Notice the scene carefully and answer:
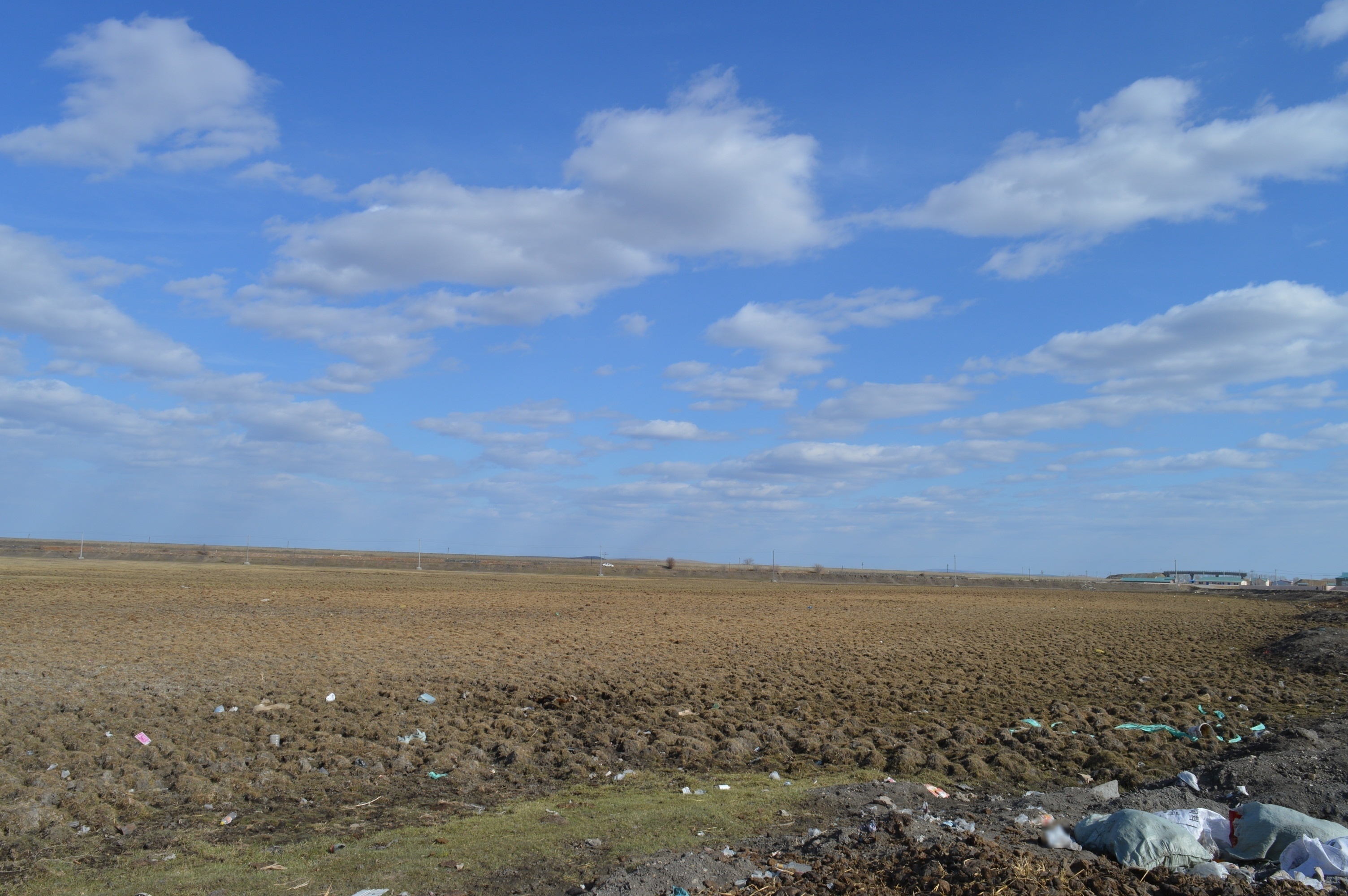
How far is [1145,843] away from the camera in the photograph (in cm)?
532

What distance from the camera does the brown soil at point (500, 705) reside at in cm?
791

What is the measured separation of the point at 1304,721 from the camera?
1160cm

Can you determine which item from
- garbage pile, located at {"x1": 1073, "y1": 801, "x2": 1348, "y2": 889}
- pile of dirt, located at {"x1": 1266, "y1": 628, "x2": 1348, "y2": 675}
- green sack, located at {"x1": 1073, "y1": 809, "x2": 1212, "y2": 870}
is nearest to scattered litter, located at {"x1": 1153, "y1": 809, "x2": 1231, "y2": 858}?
garbage pile, located at {"x1": 1073, "y1": 801, "x2": 1348, "y2": 889}

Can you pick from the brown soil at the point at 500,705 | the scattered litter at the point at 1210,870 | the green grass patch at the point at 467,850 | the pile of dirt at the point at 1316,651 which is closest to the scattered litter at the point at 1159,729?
the brown soil at the point at 500,705

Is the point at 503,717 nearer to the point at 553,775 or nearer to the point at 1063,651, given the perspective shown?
the point at 553,775

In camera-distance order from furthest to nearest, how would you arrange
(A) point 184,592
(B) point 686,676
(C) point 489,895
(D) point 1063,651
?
(A) point 184,592, (D) point 1063,651, (B) point 686,676, (C) point 489,895

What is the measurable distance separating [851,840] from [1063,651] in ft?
54.2

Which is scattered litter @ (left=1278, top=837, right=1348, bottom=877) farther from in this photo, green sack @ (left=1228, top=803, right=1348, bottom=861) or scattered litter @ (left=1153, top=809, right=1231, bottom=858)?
scattered litter @ (left=1153, top=809, right=1231, bottom=858)

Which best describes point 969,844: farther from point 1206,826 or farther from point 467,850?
point 467,850

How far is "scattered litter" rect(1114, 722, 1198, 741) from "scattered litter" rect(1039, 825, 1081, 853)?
5.70 metres

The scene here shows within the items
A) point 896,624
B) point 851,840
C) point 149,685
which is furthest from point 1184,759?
point 896,624

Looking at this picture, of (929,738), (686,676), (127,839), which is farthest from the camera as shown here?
(686,676)

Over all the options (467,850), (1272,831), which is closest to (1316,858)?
(1272,831)

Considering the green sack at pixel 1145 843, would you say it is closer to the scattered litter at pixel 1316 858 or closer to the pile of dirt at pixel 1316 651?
the scattered litter at pixel 1316 858
